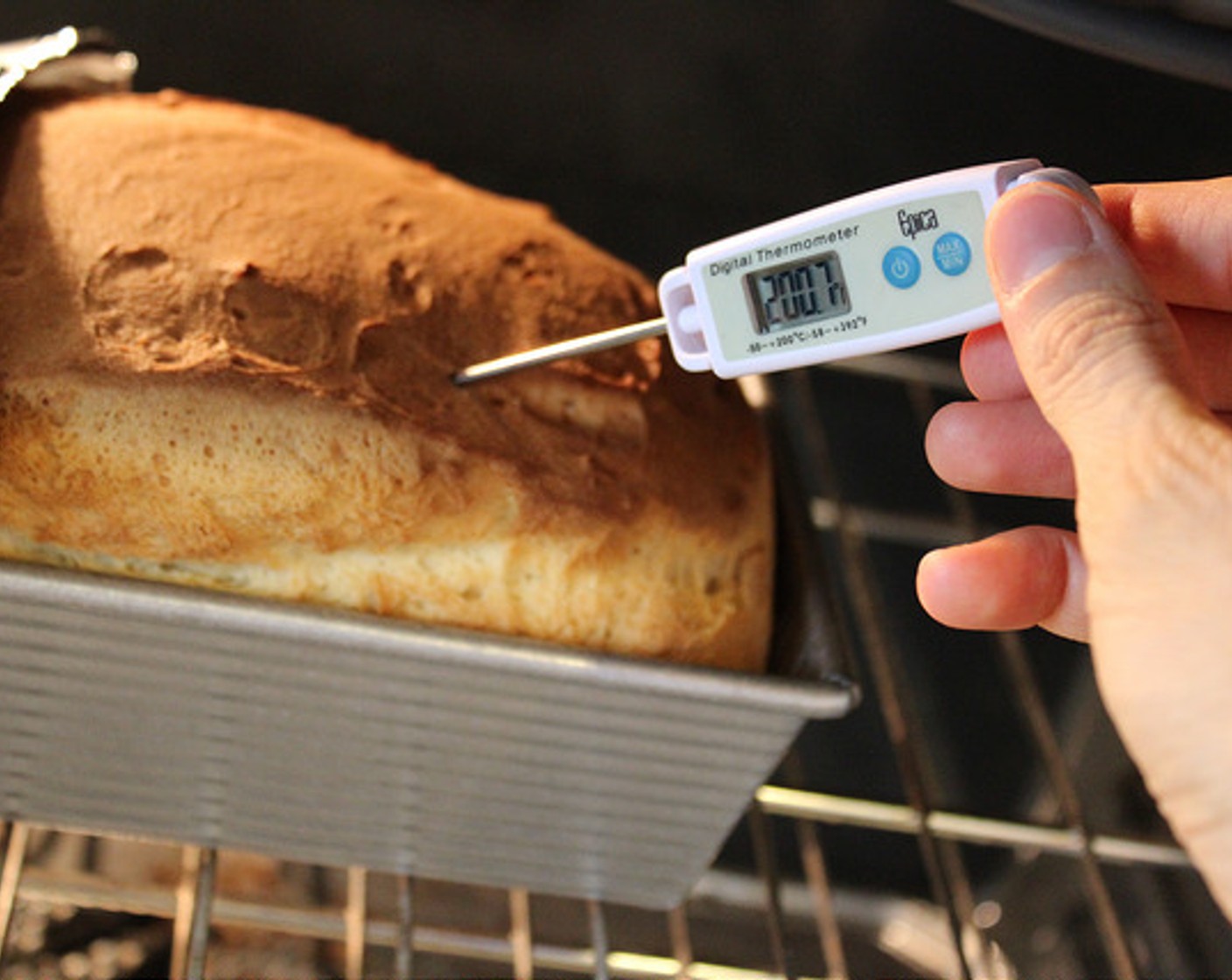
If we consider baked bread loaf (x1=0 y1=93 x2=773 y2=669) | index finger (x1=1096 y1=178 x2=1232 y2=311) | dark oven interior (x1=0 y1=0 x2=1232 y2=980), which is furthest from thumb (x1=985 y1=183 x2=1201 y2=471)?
dark oven interior (x1=0 y1=0 x2=1232 y2=980)

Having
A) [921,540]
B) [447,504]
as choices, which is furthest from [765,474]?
[921,540]

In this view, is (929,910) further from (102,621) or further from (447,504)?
(102,621)

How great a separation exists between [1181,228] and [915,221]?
0.70ft

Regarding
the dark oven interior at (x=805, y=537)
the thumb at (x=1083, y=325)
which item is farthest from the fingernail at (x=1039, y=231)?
the dark oven interior at (x=805, y=537)

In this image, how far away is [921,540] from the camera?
151 centimetres

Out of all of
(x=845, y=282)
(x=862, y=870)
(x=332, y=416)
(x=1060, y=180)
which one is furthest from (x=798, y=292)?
(x=862, y=870)

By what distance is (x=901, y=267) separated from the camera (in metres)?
0.70

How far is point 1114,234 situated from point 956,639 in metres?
0.96

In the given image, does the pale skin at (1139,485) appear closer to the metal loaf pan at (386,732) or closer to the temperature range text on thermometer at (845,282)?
the temperature range text on thermometer at (845,282)

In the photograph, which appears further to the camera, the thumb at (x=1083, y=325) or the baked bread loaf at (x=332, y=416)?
the baked bread loaf at (x=332, y=416)

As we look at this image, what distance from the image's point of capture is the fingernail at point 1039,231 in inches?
23.8

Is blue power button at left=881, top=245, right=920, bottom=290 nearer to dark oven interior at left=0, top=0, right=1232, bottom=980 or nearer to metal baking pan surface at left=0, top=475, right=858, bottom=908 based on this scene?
metal baking pan surface at left=0, top=475, right=858, bottom=908

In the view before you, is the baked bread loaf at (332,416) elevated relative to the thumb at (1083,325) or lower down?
elevated

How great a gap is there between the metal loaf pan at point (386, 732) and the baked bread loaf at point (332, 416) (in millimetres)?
45
